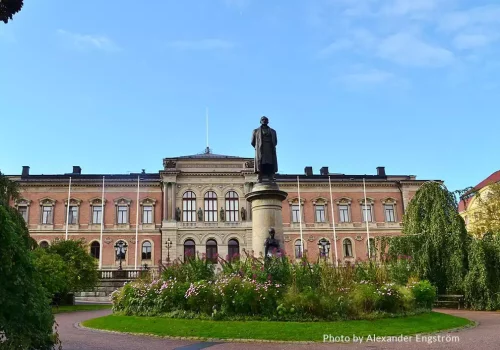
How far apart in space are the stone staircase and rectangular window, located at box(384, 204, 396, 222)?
1197 inches

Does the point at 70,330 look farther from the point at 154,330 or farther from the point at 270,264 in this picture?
the point at 270,264

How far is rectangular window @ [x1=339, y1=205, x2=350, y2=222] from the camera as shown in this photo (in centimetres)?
5338

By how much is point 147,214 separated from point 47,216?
10.4 meters

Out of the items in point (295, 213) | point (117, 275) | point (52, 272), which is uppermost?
point (295, 213)

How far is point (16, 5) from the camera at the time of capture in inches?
351

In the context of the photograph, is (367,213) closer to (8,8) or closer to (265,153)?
(265,153)

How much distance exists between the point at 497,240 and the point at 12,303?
21.2m

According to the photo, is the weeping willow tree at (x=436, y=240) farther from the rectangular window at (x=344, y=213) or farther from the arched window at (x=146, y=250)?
the arched window at (x=146, y=250)

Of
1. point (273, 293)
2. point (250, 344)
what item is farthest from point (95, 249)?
point (250, 344)

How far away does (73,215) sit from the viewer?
50.6 metres

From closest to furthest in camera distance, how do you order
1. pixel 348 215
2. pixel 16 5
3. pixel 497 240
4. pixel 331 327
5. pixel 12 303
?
pixel 12 303
pixel 16 5
pixel 331 327
pixel 497 240
pixel 348 215

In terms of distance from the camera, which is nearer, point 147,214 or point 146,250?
point 146,250

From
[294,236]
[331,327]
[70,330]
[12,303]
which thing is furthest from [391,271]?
[294,236]

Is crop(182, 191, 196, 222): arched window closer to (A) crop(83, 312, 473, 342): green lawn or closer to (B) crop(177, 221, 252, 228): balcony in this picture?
(B) crop(177, 221, 252, 228): balcony
